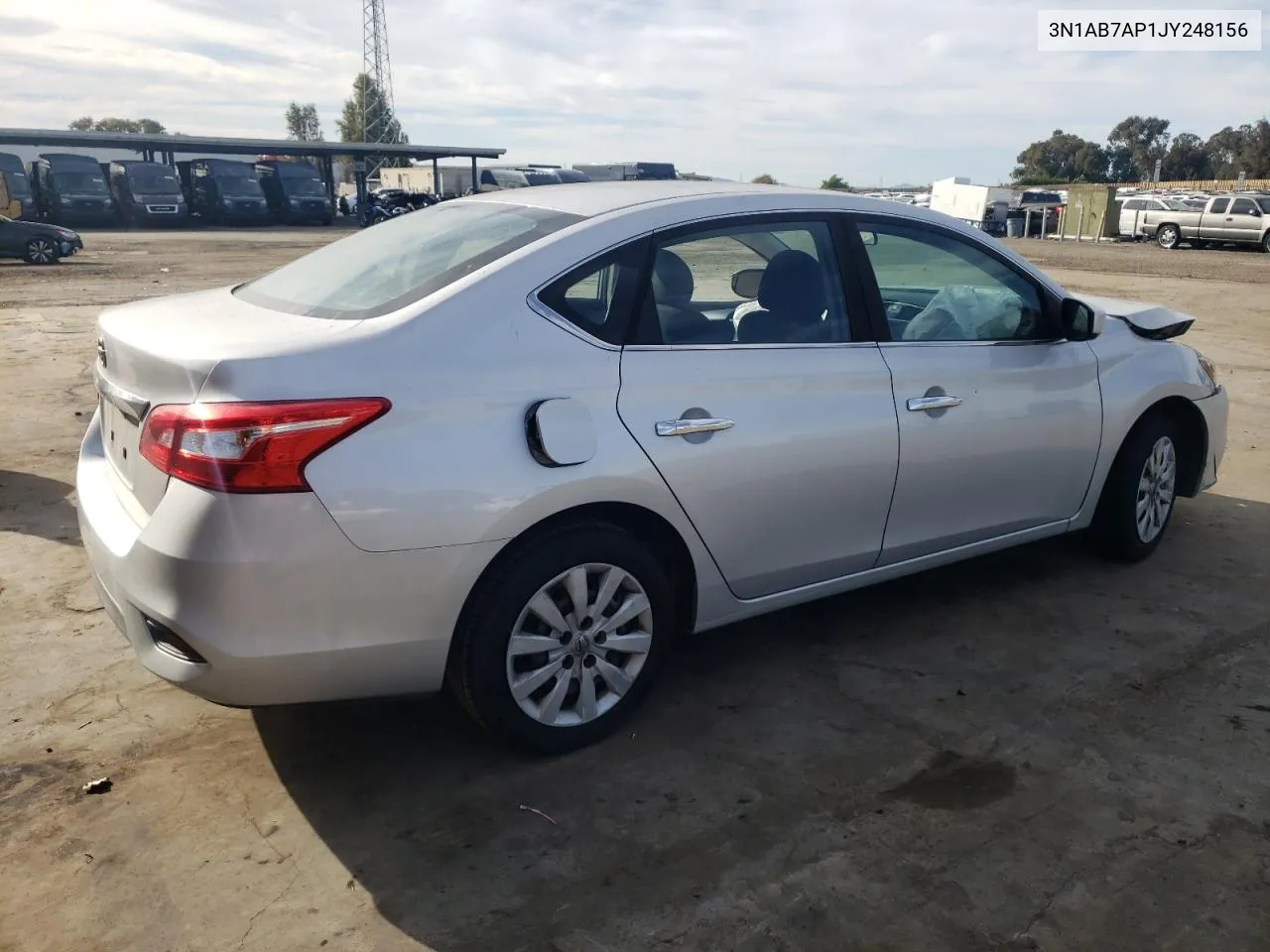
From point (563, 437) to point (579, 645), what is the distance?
64cm

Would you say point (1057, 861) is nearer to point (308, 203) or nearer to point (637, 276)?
point (637, 276)

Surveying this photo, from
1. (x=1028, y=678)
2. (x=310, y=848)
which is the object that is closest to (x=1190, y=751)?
(x=1028, y=678)

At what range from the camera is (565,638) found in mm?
3178

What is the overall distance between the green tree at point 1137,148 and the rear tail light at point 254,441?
9889 centimetres

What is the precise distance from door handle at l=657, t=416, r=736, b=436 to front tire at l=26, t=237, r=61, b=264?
2407cm

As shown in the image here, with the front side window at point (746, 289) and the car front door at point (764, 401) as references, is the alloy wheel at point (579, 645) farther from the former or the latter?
the front side window at point (746, 289)

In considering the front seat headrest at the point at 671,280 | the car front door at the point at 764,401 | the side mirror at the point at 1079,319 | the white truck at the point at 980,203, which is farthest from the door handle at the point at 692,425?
the white truck at the point at 980,203

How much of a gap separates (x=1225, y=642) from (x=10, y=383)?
9.00 m

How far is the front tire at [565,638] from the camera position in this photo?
119 inches

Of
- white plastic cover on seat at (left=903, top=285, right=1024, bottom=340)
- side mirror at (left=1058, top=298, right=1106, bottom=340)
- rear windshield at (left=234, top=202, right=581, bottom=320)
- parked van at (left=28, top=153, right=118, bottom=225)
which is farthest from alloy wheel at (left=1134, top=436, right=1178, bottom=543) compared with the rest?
parked van at (left=28, top=153, right=118, bottom=225)

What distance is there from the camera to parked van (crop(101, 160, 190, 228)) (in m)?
39.4

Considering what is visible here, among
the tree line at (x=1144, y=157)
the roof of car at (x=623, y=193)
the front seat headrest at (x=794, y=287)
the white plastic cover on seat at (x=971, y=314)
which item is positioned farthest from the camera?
the tree line at (x=1144, y=157)

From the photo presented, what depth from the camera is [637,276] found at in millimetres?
3338

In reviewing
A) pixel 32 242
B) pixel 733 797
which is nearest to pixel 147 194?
pixel 32 242
